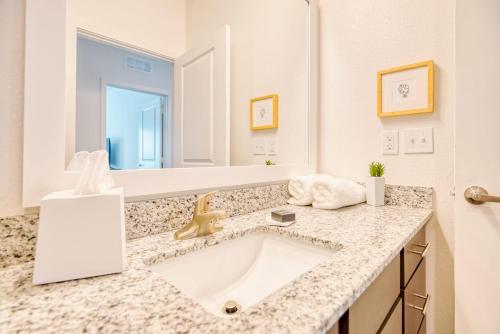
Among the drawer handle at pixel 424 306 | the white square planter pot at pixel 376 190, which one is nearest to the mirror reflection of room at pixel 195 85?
the white square planter pot at pixel 376 190

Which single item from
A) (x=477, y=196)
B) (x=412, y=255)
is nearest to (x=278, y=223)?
(x=412, y=255)

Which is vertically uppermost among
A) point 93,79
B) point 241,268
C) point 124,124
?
point 93,79

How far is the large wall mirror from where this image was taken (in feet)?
1.70

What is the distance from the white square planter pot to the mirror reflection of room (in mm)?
356

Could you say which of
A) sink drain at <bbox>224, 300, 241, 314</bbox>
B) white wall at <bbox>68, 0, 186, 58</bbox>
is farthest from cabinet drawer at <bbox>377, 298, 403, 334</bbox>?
white wall at <bbox>68, 0, 186, 58</bbox>

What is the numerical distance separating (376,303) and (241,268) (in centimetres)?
36

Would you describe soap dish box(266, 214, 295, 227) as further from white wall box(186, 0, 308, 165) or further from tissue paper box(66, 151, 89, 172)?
tissue paper box(66, 151, 89, 172)

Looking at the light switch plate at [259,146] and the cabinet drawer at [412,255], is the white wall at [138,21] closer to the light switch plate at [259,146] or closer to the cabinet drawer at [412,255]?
the light switch plate at [259,146]

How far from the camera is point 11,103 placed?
0.47 metres

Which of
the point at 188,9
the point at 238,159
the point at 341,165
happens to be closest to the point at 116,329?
the point at 238,159

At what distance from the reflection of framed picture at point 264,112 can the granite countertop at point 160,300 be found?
679mm

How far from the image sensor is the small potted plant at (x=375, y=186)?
1042mm

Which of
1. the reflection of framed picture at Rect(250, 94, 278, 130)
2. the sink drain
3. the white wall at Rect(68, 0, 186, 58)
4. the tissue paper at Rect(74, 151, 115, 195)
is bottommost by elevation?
the sink drain

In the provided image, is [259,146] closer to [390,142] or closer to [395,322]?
[390,142]
